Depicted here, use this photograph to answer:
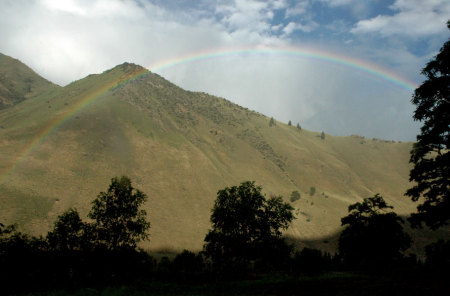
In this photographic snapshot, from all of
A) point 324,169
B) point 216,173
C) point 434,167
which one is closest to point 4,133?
point 216,173

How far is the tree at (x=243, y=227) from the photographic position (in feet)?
124

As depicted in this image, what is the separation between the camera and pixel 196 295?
1576cm

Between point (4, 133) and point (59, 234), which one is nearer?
point (59, 234)

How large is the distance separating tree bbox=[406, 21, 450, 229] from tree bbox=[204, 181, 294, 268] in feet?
Answer: 73.3

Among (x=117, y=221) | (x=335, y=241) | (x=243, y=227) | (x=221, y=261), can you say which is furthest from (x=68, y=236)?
(x=335, y=241)

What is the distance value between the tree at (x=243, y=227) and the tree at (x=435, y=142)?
73.3 ft

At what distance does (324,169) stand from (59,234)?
14912cm

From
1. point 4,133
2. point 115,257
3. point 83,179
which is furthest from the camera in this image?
point 4,133

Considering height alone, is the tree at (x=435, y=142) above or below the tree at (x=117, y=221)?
above

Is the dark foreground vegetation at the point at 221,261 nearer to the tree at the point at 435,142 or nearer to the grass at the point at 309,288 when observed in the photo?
the grass at the point at 309,288

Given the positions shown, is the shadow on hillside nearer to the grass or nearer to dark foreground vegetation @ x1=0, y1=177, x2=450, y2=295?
dark foreground vegetation @ x1=0, y1=177, x2=450, y2=295

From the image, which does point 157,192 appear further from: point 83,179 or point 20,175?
point 20,175

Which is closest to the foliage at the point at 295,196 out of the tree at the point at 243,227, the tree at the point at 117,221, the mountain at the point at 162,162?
the mountain at the point at 162,162

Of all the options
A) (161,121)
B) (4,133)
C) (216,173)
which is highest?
(161,121)
